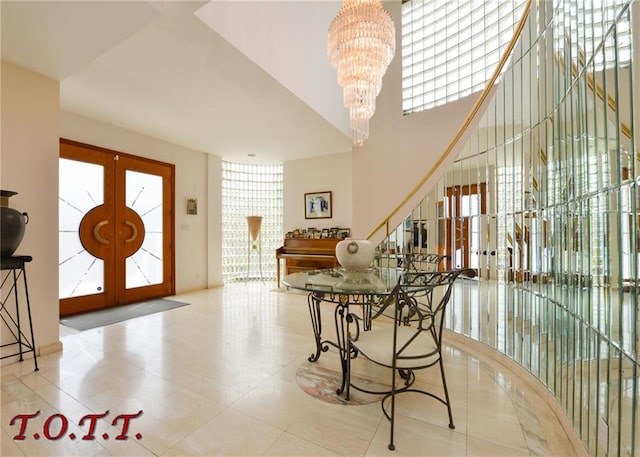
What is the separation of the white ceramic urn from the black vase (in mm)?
2425

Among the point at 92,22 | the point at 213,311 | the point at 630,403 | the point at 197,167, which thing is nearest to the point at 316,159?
the point at 197,167

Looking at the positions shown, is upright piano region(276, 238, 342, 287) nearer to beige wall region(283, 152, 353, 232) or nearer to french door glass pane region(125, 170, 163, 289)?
beige wall region(283, 152, 353, 232)

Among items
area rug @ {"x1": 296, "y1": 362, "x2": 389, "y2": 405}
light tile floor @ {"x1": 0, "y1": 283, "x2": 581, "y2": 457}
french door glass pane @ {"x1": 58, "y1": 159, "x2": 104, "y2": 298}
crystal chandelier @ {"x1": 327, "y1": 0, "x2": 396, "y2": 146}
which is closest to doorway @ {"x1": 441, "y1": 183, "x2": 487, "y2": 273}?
light tile floor @ {"x1": 0, "y1": 283, "x2": 581, "y2": 457}

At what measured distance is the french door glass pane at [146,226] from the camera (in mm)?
4449

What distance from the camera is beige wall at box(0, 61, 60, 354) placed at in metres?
2.31

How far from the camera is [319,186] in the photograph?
598 centimetres

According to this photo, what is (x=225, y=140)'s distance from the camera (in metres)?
4.80

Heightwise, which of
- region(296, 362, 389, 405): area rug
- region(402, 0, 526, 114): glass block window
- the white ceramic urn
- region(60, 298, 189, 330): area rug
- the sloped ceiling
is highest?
region(402, 0, 526, 114): glass block window

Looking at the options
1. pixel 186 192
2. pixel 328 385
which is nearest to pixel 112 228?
pixel 186 192

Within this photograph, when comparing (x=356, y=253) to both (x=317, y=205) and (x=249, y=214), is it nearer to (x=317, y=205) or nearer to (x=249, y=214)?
(x=317, y=205)

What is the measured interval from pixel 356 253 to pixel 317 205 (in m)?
3.76

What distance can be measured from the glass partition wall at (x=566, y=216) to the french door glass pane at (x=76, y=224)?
4681 millimetres

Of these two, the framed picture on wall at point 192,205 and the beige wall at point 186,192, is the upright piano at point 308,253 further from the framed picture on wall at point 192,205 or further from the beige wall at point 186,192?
the framed picture on wall at point 192,205

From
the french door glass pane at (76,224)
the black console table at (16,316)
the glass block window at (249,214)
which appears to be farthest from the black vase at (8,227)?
the glass block window at (249,214)
